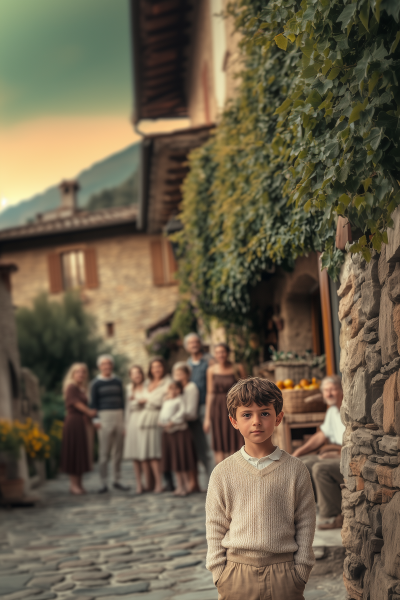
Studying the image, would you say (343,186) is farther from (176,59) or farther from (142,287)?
(142,287)

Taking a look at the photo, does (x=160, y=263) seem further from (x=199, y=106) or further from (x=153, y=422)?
(x=153, y=422)

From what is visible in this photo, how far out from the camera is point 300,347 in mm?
8453

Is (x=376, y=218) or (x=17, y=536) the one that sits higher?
(x=376, y=218)

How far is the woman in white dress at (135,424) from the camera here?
30.7ft

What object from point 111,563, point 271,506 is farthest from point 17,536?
point 271,506

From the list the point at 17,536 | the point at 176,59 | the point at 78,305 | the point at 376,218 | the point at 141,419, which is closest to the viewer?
the point at 376,218

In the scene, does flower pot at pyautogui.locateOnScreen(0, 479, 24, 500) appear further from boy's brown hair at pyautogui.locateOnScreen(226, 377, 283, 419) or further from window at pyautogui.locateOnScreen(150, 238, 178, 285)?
window at pyautogui.locateOnScreen(150, 238, 178, 285)

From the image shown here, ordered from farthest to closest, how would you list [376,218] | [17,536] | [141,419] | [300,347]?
[141,419] → [300,347] → [17,536] → [376,218]

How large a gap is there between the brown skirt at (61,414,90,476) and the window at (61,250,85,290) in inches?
616

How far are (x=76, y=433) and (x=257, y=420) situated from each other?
7688 millimetres

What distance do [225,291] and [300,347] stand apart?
3.58ft

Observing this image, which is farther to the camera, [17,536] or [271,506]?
[17,536]

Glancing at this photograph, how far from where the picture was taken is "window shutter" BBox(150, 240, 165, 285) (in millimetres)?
24391


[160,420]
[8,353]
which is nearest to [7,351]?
[8,353]
